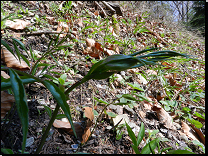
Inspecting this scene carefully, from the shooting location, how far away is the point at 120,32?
114 inches

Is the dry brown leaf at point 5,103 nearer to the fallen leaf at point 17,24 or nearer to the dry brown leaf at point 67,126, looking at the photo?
the dry brown leaf at point 67,126

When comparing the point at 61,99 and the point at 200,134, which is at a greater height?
the point at 61,99

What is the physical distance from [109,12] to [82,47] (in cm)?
186

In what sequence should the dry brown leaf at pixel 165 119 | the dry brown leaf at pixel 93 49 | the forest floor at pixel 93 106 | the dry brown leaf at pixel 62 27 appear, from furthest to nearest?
the dry brown leaf at pixel 62 27
the dry brown leaf at pixel 93 49
the dry brown leaf at pixel 165 119
the forest floor at pixel 93 106

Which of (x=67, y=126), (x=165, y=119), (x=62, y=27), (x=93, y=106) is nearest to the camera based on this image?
(x=67, y=126)

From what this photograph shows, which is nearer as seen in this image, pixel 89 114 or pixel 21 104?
pixel 21 104

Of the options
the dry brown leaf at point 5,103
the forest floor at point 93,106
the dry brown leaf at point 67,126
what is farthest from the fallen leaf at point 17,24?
the dry brown leaf at point 5,103

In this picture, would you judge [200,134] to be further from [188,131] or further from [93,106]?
[93,106]

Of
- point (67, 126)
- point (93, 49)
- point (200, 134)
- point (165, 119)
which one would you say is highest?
point (93, 49)

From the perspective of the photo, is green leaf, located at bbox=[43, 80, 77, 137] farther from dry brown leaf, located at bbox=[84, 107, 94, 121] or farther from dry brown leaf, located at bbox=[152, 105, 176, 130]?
dry brown leaf, located at bbox=[152, 105, 176, 130]

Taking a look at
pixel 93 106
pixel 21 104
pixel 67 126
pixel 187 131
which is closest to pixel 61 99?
pixel 21 104

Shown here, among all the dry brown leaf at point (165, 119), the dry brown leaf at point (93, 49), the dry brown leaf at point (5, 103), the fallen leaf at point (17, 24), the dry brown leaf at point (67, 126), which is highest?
the fallen leaf at point (17, 24)

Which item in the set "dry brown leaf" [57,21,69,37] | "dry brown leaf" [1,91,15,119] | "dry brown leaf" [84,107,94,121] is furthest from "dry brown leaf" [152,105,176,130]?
"dry brown leaf" [57,21,69,37]

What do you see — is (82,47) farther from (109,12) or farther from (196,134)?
(109,12)
